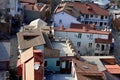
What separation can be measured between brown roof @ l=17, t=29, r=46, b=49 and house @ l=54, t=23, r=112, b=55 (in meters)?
6.54

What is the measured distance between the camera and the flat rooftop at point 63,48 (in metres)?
29.8

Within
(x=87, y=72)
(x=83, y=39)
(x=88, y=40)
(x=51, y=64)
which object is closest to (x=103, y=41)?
(x=88, y=40)

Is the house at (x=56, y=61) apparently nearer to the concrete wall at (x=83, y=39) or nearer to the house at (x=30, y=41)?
the house at (x=30, y=41)

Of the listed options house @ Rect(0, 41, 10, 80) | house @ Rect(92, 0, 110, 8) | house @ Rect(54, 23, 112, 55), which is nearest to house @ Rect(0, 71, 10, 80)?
house @ Rect(0, 41, 10, 80)

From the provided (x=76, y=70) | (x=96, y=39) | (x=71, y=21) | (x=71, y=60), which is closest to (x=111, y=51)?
(x=96, y=39)

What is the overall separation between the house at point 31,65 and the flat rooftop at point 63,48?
3.40m

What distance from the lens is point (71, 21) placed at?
41.5 meters

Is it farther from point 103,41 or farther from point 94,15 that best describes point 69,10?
point 103,41

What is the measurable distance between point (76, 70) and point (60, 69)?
9.65ft

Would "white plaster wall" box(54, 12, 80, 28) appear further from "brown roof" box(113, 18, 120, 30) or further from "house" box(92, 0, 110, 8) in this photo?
"house" box(92, 0, 110, 8)

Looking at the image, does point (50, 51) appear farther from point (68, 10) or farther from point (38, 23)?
point (68, 10)

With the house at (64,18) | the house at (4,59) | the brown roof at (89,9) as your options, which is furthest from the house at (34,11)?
the house at (4,59)

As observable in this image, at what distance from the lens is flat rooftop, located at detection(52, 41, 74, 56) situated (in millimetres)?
29844

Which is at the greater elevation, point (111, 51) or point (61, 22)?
point (61, 22)
